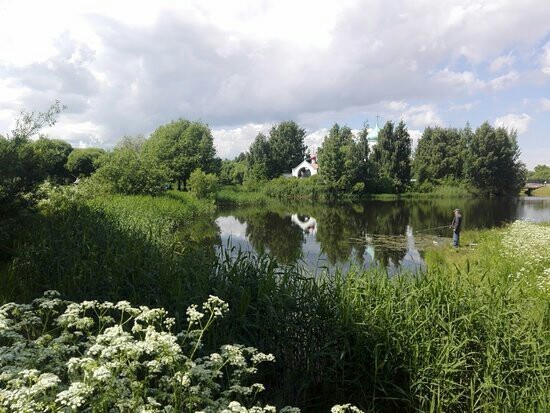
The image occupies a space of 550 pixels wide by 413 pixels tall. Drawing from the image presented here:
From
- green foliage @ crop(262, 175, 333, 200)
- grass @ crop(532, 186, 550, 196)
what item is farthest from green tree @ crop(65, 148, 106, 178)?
grass @ crop(532, 186, 550, 196)

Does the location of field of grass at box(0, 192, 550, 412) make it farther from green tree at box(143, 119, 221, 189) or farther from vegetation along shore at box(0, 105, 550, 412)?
green tree at box(143, 119, 221, 189)

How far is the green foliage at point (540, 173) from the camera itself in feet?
423

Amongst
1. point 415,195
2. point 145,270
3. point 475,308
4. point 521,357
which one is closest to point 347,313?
point 475,308

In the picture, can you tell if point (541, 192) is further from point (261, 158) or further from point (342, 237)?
point (342, 237)

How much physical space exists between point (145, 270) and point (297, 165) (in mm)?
73701

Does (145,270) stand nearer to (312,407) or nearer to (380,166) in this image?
(312,407)

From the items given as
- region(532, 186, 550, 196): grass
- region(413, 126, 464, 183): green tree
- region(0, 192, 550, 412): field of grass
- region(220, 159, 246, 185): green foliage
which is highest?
region(413, 126, 464, 183): green tree

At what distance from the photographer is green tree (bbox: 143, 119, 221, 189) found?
48500 mm

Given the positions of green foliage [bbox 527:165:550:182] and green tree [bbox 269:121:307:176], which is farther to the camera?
green foliage [bbox 527:165:550:182]

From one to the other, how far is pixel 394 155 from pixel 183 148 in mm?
33740

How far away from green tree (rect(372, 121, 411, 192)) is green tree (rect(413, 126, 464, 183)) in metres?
3.65

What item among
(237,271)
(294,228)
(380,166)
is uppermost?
(380,166)

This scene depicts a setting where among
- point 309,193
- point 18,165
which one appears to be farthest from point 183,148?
point 18,165

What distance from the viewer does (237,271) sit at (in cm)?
650
